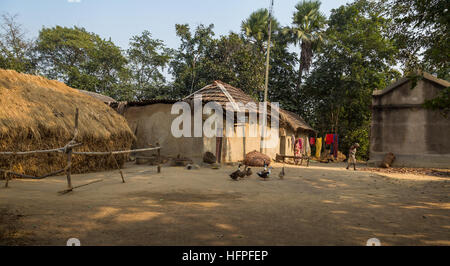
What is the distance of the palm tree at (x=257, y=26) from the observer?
974 inches

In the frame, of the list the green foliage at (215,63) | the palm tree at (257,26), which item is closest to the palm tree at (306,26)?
the palm tree at (257,26)

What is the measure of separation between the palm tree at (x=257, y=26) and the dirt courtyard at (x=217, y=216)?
2102 centimetres

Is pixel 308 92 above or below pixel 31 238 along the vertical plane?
above

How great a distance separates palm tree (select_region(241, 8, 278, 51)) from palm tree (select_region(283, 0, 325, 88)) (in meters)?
2.00

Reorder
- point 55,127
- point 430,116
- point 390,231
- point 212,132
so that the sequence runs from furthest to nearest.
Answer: point 430,116 < point 212,132 < point 55,127 < point 390,231

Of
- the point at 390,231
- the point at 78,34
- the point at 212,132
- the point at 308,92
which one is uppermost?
the point at 78,34

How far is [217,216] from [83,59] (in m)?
28.3

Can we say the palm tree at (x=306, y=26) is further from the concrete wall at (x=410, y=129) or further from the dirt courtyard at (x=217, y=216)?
the dirt courtyard at (x=217, y=216)

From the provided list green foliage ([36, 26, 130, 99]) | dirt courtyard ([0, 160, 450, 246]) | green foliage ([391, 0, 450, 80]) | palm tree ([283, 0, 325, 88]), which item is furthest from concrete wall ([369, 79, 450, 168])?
green foliage ([36, 26, 130, 99])
